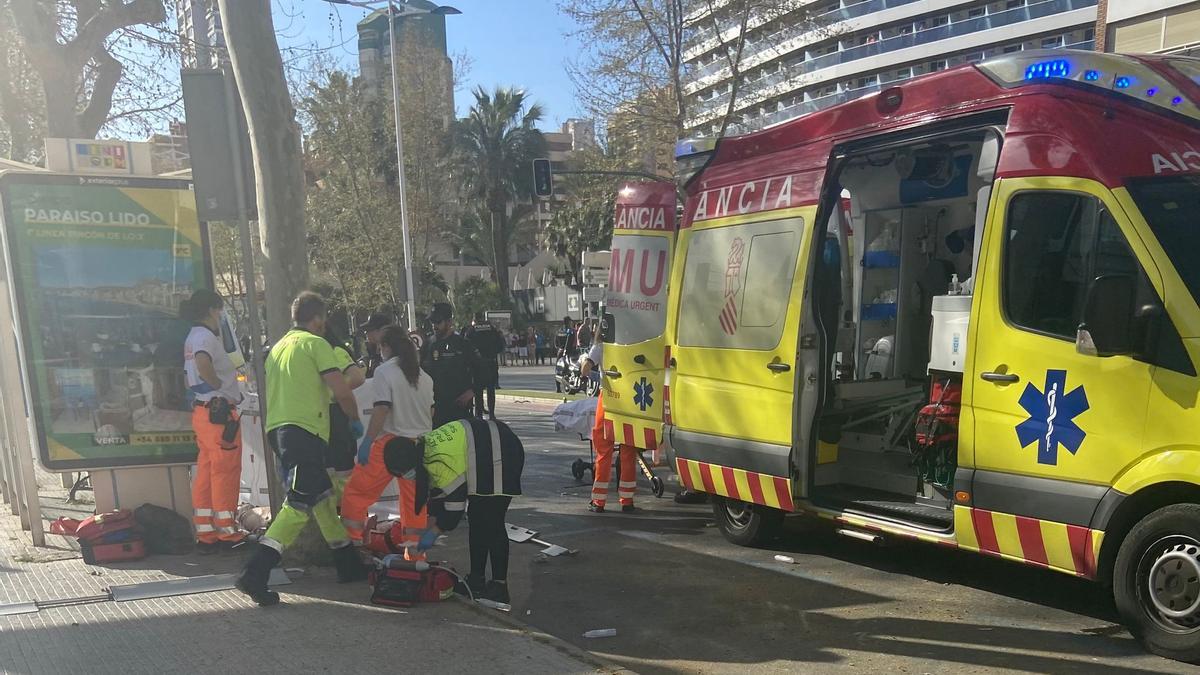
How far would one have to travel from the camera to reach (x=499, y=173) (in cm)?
4222

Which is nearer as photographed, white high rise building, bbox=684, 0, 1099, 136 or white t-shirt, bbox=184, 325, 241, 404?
white t-shirt, bbox=184, 325, 241, 404

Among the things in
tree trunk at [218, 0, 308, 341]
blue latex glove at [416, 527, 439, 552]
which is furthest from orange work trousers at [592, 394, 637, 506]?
tree trunk at [218, 0, 308, 341]

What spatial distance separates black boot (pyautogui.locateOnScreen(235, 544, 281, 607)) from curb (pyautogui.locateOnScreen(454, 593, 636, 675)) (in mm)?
1092

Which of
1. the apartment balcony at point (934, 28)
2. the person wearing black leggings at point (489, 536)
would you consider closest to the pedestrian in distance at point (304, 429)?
the person wearing black leggings at point (489, 536)

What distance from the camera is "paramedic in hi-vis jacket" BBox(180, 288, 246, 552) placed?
6.55 metres

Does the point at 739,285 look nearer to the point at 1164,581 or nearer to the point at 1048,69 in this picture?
the point at 1048,69

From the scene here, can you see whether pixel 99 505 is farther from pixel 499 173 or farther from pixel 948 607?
pixel 499 173

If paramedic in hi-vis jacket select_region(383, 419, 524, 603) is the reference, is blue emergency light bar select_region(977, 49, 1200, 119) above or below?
above

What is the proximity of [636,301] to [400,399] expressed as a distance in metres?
2.90

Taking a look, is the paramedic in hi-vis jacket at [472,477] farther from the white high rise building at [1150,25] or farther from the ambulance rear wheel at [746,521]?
the white high rise building at [1150,25]

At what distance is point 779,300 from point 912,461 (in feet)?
4.73

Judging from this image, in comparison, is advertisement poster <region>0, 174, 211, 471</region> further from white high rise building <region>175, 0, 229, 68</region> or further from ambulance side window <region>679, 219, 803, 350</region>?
white high rise building <region>175, 0, 229, 68</region>

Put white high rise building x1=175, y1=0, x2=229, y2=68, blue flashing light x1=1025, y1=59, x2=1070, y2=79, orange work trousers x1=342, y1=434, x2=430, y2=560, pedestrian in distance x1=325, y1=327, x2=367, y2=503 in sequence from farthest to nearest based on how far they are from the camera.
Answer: white high rise building x1=175, y1=0, x2=229, y2=68 → pedestrian in distance x1=325, y1=327, x2=367, y2=503 → orange work trousers x1=342, y1=434, x2=430, y2=560 → blue flashing light x1=1025, y1=59, x2=1070, y2=79

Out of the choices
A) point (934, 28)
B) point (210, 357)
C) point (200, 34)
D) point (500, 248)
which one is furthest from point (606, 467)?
point (934, 28)
